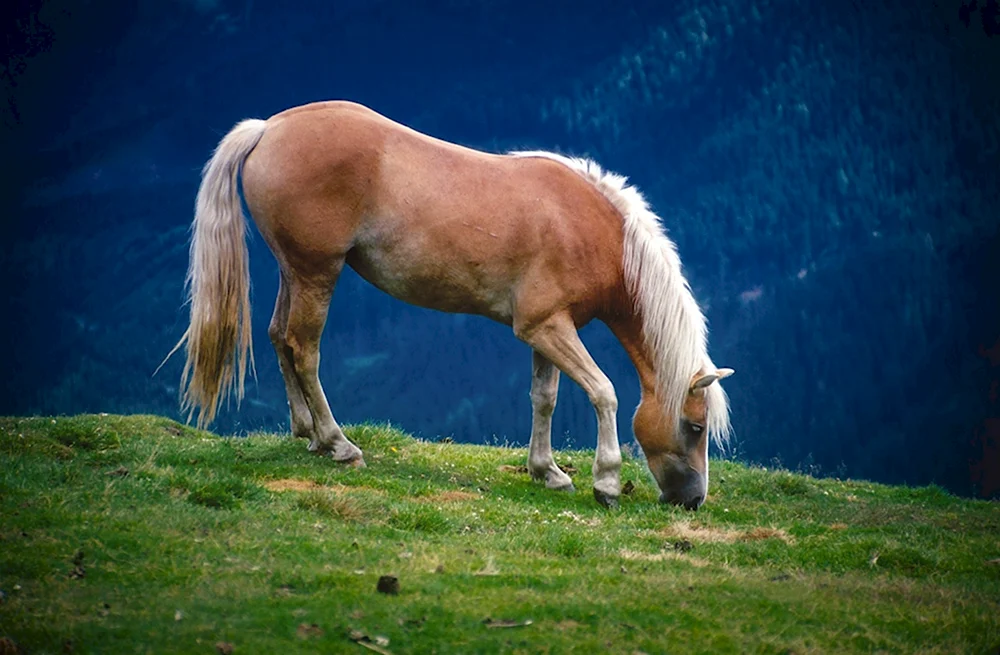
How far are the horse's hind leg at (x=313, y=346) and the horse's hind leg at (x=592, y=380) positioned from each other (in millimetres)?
1574

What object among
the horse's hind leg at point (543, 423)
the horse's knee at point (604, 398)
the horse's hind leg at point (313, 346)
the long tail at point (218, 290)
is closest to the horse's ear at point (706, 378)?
the horse's knee at point (604, 398)

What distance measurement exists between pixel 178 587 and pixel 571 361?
165 inches

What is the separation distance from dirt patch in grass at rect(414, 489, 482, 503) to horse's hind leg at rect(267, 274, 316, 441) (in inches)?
57.1

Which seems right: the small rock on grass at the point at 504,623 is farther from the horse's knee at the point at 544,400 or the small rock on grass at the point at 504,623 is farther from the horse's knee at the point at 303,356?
the horse's knee at the point at 544,400

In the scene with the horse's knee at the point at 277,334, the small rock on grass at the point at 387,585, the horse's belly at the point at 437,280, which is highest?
the horse's belly at the point at 437,280

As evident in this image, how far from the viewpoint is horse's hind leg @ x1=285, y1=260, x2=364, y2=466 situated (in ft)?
27.6

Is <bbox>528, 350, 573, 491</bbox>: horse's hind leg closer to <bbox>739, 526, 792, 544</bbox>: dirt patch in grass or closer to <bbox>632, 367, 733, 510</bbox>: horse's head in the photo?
<bbox>632, 367, 733, 510</bbox>: horse's head

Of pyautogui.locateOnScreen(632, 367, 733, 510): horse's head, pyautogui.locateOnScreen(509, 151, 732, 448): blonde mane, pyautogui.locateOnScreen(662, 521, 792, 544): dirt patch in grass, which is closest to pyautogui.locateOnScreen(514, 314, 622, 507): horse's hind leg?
pyautogui.locateOnScreen(632, 367, 733, 510): horse's head

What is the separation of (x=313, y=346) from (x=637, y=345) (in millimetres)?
2617

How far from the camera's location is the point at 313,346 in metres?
8.51

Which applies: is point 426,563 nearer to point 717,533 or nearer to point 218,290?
point 717,533

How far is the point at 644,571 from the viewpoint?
5.93 m

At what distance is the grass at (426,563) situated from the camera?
4.45 metres

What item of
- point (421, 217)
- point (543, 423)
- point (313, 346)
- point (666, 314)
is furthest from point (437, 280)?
point (666, 314)
